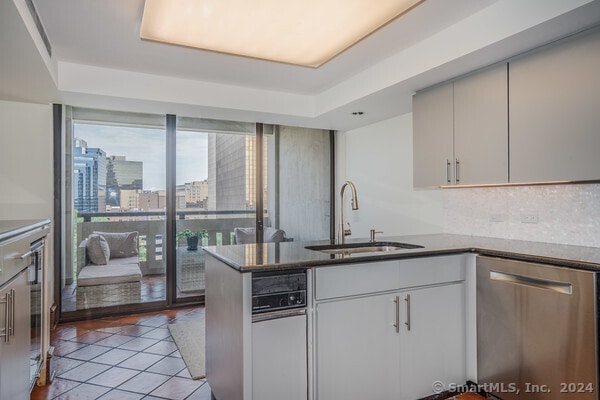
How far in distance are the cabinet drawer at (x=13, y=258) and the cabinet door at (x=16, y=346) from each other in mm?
47

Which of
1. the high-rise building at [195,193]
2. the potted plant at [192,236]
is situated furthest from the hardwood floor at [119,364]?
the high-rise building at [195,193]

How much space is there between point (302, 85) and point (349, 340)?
268 centimetres

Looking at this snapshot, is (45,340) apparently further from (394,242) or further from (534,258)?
(534,258)

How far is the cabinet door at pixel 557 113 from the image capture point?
2002mm

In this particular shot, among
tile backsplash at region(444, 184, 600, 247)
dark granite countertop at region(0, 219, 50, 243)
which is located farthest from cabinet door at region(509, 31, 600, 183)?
→ dark granite countertop at region(0, 219, 50, 243)

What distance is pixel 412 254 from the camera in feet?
7.13

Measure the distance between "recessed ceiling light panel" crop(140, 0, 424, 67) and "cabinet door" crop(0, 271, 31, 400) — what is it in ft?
5.68

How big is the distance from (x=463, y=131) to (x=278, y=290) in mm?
1869

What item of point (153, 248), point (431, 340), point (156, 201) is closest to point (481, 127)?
point (431, 340)

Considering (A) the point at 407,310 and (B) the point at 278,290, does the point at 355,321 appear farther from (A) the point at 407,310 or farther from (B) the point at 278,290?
(B) the point at 278,290

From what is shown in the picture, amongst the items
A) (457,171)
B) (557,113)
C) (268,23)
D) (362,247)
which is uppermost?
(268,23)

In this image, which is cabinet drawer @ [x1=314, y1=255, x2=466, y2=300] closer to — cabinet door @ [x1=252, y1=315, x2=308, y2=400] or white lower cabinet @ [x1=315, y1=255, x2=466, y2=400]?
white lower cabinet @ [x1=315, y1=255, x2=466, y2=400]

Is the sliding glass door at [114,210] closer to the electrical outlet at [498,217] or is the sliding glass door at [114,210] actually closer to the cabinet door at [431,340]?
the cabinet door at [431,340]

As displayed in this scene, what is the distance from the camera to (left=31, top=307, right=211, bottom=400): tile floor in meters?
2.40
